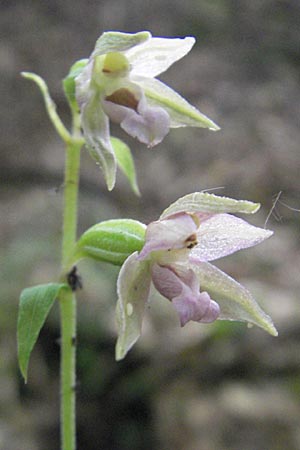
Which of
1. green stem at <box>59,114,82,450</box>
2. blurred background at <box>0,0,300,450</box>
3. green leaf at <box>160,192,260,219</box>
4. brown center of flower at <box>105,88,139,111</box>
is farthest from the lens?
blurred background at <box>0,0,300,450</box>

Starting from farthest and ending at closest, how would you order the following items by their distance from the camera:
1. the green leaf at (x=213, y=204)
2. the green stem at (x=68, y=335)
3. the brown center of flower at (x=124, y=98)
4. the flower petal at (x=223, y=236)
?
the green stem at (x=68, y=335) → the brown center of flower at (x=124, y=98) → the flower petal at (x=223, y=236) → the green leaf at (x=213, y=204)

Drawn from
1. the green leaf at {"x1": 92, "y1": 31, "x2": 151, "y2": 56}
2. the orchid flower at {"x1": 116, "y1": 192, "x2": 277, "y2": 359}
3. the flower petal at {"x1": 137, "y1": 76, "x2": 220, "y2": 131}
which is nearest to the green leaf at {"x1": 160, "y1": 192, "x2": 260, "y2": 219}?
the orchid flower at {"x1": 116, "y1": 192, "x2": 277, "y2": 359}

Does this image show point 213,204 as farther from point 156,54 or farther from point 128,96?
point 156,54

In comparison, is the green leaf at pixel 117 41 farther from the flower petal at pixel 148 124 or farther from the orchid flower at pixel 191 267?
the orchid flower at pixel 191 267

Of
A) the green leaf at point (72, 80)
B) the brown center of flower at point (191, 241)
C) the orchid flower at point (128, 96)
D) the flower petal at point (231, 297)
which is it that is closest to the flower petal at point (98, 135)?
the orchid flower at point (128, 96)

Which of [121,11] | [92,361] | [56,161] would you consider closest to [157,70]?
[92,361]

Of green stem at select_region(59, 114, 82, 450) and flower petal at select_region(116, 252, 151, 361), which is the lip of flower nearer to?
flower petal at select_region(116, 252, 151, 361)

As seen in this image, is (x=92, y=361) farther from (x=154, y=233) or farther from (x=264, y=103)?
(x=264, y=103)
